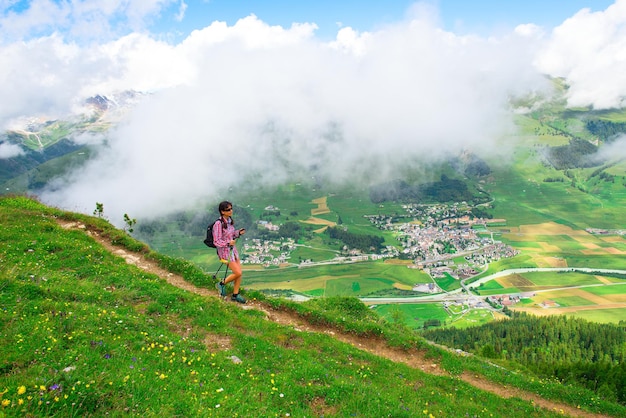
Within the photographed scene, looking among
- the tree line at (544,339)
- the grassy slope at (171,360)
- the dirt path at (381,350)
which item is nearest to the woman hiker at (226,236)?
the grassy slope at (171,360)

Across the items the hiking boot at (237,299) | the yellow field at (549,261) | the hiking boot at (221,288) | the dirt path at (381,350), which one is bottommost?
the yellow field at (549,261)

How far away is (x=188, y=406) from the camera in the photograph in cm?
893

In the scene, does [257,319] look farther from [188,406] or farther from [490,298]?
[490,298]

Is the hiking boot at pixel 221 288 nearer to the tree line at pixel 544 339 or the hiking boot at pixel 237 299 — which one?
the hiking boot at pixel 237 299

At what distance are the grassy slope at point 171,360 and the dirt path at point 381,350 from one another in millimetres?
610

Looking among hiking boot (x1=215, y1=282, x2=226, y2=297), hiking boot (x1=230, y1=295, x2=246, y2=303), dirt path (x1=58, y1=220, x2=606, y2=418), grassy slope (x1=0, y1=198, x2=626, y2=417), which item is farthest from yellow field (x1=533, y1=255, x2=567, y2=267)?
hiking boot (x1=215, y1=282, x2=226, y2=297)

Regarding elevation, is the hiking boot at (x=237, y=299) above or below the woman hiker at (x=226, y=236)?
below

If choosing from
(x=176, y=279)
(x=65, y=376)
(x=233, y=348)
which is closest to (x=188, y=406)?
(x=65, y=376)

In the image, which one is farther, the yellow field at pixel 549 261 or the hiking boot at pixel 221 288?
the yellow field at pixel 549 261

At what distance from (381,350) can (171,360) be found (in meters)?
13.7

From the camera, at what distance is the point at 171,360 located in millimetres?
11250

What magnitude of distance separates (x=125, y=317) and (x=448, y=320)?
135465 mm

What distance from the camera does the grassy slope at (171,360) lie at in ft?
28.4

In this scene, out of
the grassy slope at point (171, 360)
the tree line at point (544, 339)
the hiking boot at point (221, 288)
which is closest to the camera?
the grassy slope at point (171, 360)
